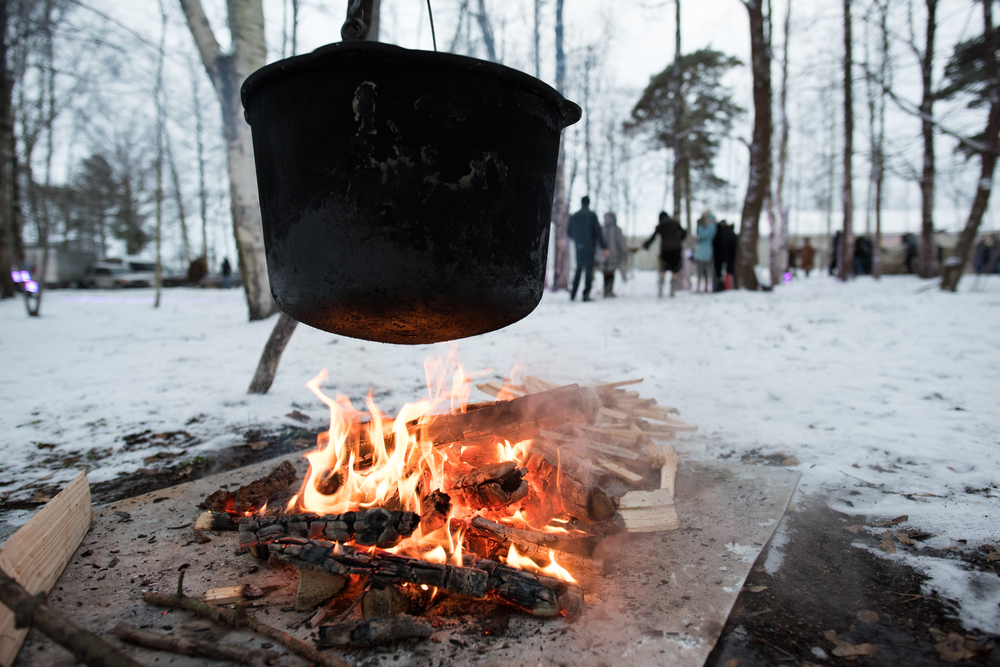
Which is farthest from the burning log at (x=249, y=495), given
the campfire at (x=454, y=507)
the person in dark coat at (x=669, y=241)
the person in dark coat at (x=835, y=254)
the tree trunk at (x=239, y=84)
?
the person in dark coat at (x=835, y=254)

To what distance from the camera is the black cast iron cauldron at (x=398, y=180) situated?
4.27ft

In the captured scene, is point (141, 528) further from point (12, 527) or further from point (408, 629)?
point (408, 629)

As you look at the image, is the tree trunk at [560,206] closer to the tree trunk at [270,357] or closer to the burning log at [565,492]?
the tree trunk at [270,357]

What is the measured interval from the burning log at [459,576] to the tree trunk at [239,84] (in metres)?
5.79

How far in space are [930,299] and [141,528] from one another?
33.5ft

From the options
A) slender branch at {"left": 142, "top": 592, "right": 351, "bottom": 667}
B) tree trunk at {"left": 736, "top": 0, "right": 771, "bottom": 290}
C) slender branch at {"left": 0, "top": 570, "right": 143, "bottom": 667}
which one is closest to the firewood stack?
slender branch at {"left": 142, "top": 592, "right": 351, "bottom": 667}

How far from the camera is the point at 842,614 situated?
1.52m

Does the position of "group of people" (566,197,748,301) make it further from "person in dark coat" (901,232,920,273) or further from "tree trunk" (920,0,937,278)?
"person in dark coat" (901,232,920,273)

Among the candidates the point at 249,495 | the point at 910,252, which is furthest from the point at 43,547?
the point at 910,252

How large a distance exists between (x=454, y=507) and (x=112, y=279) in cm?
2637

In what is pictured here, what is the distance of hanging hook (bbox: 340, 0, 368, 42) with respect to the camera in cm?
145

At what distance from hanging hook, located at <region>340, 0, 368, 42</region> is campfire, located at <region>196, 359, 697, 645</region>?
1.50m

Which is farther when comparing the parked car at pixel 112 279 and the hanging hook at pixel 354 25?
the parked car at pixel 112 279

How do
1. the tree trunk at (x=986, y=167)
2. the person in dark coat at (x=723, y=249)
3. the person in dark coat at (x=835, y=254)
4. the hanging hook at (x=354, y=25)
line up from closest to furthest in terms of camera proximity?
the hanging hook at (x=354, y=25)
the tree trunk at (x=986, y=167)
the person in dark coat at (x=723, y=249)
the person in dark coat at (x=835, y=254)
